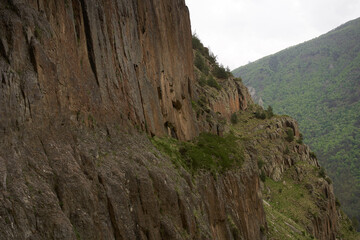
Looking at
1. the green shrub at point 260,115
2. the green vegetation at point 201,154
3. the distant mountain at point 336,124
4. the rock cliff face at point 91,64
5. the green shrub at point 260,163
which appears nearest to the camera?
the rock cliff face at point 91,64

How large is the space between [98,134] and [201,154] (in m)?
14.0

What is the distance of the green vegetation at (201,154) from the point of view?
2450 centimetres

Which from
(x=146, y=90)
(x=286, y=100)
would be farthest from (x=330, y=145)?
(x=146, y=90)

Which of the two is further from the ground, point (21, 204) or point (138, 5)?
point (138, 5)

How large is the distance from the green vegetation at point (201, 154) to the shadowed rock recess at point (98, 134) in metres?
0.48

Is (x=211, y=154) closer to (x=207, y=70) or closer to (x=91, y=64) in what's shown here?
(x=91, y=64)

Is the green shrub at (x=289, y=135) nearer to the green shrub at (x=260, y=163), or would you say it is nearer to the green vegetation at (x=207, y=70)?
the green shrub at (x=260, y=163)

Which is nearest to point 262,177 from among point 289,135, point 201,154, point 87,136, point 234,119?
point 234,119

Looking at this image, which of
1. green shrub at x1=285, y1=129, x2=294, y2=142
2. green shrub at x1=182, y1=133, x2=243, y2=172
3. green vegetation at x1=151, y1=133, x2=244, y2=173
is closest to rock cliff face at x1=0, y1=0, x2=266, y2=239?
green vegetation at x1=151, y1=133, x2=244, y2=173

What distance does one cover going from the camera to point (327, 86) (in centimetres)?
19738

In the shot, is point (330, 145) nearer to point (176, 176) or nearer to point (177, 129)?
point (177, 129)

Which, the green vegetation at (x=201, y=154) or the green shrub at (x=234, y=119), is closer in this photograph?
the green vegetation at (x=201, y=154)

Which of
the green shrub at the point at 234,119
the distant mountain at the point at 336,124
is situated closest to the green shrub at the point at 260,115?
the green shrub at the point at 234,119

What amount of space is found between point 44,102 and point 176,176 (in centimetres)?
1086
